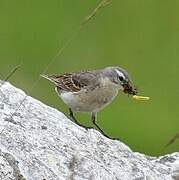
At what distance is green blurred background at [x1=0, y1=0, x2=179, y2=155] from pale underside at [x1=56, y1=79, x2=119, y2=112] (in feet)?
18.9

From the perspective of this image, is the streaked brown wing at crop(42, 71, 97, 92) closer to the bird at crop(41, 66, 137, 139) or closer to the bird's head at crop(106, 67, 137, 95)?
the bird at crop(41, 66, 137, 139)

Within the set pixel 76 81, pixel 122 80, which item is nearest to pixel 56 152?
pixel 122 80

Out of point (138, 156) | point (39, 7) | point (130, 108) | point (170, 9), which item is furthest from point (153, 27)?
point (138, 156)

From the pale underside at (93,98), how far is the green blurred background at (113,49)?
577 centimetres

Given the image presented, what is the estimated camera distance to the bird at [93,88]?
11281 millimetres

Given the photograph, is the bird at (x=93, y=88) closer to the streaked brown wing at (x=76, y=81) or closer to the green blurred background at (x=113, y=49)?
the streaked brown wing at (x=76, y=81)

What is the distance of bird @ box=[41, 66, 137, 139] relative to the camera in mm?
11281

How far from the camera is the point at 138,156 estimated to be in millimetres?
9367

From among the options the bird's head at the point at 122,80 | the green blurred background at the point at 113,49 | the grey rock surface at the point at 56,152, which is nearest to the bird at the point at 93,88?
the bird's head at the point at 122,80

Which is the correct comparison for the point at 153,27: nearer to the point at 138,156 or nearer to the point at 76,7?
the point at 76,7

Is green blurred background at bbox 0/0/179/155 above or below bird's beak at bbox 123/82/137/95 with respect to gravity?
above

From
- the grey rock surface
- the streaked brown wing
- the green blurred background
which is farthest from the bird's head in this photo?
the green blurred background

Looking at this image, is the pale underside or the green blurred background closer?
the pale underside

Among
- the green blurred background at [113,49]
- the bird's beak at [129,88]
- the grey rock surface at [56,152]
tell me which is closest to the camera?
the grey rock surface at [56,152]
